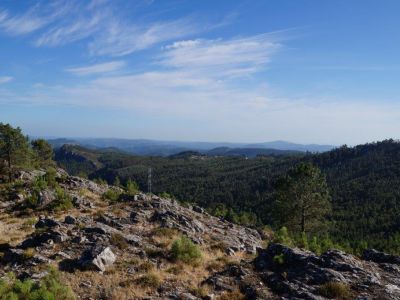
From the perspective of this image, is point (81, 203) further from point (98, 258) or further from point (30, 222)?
point (98, 258)

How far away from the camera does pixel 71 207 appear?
39.6 metres

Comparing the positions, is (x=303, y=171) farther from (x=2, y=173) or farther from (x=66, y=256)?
(x=2, y=173)

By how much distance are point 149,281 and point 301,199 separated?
39970mm

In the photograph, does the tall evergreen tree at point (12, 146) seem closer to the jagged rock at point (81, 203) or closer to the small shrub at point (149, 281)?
the jagged rock at point (81, 203)

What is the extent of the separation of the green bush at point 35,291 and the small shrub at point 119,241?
7.32 m

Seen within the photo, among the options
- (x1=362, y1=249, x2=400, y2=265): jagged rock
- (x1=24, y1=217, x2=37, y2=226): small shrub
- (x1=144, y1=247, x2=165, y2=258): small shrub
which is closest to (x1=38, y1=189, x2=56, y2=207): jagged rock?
(x1=24, y1=217, x2=37, y2=226): small shrub

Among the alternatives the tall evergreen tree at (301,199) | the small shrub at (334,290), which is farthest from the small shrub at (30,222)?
the tall evergreen tree at (301,199)

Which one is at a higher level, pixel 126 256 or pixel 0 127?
pixel 0 127

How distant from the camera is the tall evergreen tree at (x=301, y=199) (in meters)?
55.6

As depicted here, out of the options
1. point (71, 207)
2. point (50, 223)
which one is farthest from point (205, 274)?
point (71, 207)

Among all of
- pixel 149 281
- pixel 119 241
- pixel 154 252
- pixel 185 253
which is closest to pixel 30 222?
pixel 119 241

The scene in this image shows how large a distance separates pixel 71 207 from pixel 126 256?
59.1 feet

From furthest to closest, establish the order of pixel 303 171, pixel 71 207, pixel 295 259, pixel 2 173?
pixel 2 173
pixel 303 171
pixel 71 207
pixel 295 259

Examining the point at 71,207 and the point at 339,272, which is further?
the point at 71,207
